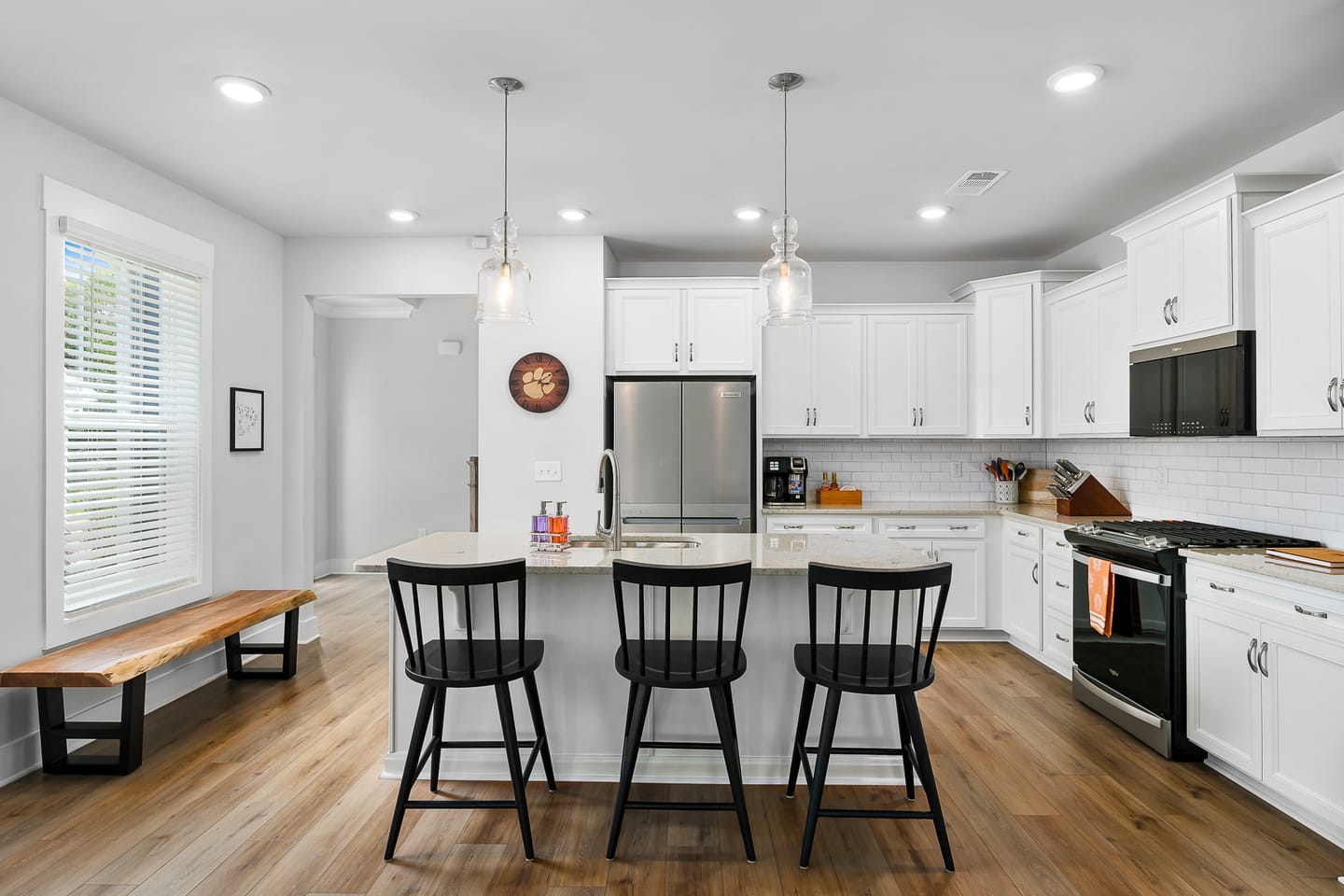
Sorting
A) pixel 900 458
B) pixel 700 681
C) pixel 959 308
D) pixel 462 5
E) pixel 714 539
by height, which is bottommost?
pixel 700 681

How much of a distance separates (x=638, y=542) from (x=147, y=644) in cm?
214

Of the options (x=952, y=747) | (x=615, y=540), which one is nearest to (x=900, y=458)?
(x=952, y=747)

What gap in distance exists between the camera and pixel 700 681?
7.75 feet

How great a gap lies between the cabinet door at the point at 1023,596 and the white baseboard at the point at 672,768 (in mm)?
1999

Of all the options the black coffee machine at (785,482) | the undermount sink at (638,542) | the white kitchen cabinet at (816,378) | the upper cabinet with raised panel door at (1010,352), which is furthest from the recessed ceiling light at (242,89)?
the upper cabinet with raised panel door at (1010,352)

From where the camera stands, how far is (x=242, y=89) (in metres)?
2.76

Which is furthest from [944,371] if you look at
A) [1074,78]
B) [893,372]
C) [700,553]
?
[700,553]

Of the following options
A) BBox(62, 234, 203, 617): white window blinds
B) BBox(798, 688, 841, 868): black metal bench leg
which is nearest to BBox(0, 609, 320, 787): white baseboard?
BBox(62, 234, 203, 617): white window blinds

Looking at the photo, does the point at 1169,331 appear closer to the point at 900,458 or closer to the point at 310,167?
the point at 900,458

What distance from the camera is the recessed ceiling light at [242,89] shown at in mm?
2699

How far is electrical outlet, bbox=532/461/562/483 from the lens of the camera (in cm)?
481

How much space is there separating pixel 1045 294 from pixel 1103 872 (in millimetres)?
3553

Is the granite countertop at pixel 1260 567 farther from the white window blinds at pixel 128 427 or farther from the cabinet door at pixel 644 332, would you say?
the white window blinds at pixel 128 427

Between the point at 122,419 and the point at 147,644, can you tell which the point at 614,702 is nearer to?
the point at 147,644
